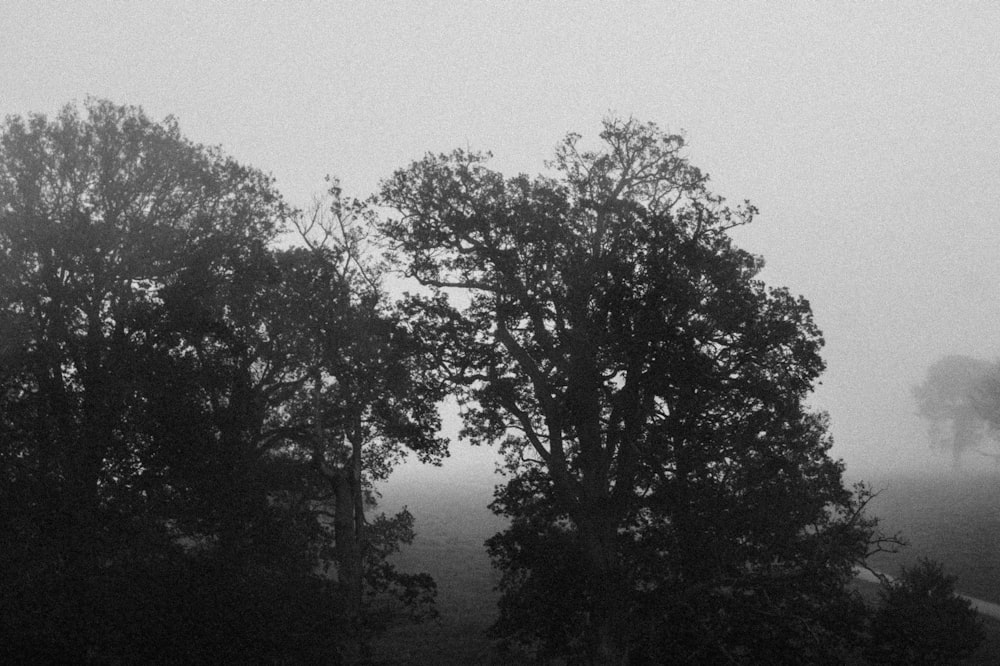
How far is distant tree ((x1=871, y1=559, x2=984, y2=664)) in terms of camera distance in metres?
20.7

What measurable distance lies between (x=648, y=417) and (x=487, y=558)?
124ft

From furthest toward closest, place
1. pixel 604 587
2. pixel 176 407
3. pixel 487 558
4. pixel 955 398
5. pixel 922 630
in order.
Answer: pixel 955 398
pixel 487 558
pixel 922 630
pixel 604 587
pixel 176 407

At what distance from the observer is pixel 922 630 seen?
2070 centimetres

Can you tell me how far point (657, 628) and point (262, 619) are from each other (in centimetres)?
1018

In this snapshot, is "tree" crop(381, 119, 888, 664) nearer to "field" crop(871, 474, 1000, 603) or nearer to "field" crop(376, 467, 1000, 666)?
"field" crop(376, 467, 1000, 666)

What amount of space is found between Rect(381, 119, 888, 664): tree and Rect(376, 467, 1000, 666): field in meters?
5.62

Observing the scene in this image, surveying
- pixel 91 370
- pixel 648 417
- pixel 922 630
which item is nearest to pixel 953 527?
pixel 922 630

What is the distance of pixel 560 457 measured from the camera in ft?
71.2

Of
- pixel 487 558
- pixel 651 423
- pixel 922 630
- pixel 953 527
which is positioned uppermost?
pixel 651 423

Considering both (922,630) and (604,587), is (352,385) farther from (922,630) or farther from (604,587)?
(922,630)

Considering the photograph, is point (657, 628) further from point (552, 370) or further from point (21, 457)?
point (21, 457)

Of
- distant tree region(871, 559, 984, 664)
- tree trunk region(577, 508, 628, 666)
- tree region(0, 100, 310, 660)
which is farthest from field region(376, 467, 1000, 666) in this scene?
tree region(0, 100, 310, 660)

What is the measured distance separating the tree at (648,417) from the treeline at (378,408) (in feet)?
0.30

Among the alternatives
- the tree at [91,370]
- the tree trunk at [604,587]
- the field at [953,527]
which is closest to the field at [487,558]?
the field at [953,527]
